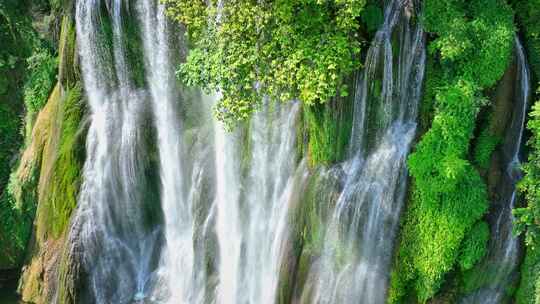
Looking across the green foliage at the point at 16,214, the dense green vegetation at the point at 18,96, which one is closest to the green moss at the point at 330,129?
the dense green vegetation at the point at 18,96

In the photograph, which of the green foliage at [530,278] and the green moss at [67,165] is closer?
the green foliage at [530,278]

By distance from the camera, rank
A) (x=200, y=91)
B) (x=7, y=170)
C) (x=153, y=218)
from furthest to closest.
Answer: (x=7, y=170)
(x=153, y=218)
(x=200, y=91)

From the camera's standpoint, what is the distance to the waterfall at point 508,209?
33.4 feet

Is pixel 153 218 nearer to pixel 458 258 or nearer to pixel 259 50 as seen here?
pixel 259 50

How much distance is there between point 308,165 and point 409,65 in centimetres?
295

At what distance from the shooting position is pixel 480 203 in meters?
10.2

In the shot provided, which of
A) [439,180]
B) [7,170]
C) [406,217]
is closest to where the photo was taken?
[439,180]

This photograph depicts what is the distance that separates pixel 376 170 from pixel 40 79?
1026 centimetres

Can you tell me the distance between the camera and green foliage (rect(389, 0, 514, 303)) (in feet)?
31.8

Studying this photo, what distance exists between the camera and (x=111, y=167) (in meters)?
14.4

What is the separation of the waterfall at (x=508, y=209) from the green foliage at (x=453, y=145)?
0.42 meters

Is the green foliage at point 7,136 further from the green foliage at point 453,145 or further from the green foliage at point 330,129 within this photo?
the green foliage at point 453,145

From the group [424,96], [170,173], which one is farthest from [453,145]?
[170,173]

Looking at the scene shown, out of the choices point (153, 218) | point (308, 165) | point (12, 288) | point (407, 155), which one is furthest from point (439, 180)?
point (12, 288)
